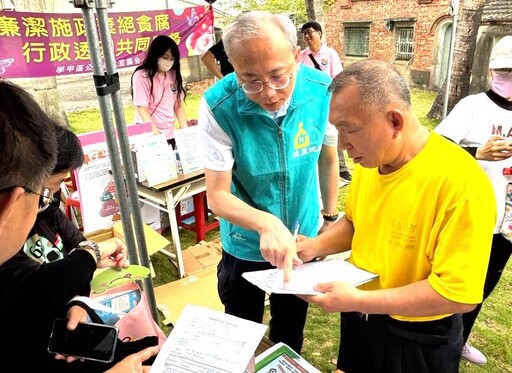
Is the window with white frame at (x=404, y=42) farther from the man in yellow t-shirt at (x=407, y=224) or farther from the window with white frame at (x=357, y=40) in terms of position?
the man in yellow t-shirt at (x=407, y=224)

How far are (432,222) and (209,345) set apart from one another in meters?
0.73

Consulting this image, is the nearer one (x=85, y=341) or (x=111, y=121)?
(x=85, y=341)

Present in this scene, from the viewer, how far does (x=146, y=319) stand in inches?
56.0

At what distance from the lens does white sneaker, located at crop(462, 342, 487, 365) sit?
246 centimetres

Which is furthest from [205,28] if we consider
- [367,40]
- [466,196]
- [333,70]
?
[367,40]

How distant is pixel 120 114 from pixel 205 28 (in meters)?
4.17

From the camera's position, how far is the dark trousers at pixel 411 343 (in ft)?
4.23

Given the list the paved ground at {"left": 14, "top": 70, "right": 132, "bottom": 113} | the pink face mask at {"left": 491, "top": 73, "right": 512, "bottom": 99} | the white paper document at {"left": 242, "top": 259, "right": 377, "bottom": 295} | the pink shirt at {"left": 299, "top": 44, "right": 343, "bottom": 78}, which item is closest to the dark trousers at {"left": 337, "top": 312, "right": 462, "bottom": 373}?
the white paper document at {"left": 242, "top": 259, "right": 377, "bottom": 295}

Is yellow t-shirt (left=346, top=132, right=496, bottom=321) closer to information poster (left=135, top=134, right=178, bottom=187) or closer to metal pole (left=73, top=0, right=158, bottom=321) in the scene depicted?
metal pole (left=73, top=0, right=158, bottom=321)

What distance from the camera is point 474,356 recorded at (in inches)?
97.0

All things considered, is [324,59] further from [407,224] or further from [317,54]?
[407,224]

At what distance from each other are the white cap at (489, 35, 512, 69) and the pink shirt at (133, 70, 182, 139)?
2951 millimetres

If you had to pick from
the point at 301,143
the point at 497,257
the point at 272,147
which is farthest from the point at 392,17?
the point at 272,147

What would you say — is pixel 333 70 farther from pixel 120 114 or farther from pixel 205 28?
pixel 120 114
